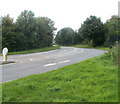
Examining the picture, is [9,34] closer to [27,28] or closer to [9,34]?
[9,34]

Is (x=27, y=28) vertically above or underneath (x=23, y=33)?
above

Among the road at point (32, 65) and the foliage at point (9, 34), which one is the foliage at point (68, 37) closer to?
the foliage at point (9, 34)

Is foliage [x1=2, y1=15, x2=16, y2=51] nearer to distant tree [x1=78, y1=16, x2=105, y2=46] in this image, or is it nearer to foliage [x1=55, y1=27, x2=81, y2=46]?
distant tree [x1=78, y1=16, x2=105, y2=46]

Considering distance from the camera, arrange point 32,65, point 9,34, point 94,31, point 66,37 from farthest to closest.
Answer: point 66,37 → point 94,31 → point 9,34 → point 32,65

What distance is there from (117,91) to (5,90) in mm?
3455

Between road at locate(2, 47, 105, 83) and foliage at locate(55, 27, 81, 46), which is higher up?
foliage at locate(55, 27, 81, 46)

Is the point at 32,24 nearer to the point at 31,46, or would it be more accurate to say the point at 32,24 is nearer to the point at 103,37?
the point at 31,46

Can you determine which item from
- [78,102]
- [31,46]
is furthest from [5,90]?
[31,46]

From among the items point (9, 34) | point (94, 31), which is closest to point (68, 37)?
point (94, 31)

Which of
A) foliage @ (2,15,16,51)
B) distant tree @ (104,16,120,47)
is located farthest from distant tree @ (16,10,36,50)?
distant tree @ (104,16,120,47)

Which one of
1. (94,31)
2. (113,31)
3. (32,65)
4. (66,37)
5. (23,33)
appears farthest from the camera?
(66,37)

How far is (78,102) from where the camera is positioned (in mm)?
3799

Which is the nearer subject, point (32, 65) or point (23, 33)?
point (32, 65)

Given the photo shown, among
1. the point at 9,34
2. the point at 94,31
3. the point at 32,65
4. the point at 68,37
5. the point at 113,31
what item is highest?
the point at 94,31
